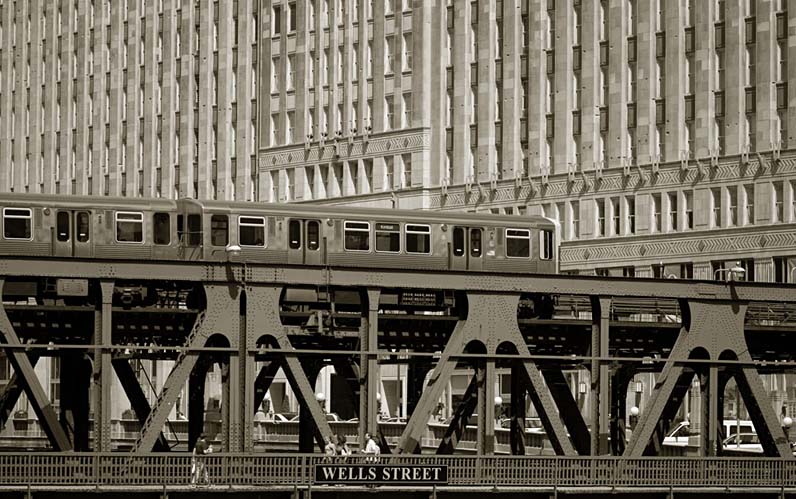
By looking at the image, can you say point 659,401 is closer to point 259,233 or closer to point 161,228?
point 259,233

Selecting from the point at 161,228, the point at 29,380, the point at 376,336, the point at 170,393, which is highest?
the point at 161,228

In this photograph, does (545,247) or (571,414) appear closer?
(571,414)

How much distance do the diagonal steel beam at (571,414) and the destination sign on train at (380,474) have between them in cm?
1041

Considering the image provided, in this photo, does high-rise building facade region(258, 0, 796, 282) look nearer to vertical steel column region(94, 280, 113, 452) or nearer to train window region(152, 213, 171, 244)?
train window region(152, 213, 171, 244)

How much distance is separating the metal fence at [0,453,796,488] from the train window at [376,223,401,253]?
12.5m

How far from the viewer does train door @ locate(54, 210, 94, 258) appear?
68.9 meters

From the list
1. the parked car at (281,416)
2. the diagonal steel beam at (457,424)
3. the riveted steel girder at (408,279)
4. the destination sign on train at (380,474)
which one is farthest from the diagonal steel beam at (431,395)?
the parked car at (281,416)

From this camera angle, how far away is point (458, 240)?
74125mm

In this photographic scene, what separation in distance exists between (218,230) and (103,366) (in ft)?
33.0

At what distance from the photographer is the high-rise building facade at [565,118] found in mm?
113500

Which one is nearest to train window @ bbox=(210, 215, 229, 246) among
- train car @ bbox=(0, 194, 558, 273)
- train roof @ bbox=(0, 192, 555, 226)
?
train car @ bbox=(0, 194, 558, 273)

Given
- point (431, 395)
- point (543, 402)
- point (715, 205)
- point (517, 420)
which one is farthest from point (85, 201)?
point (715, 205)
